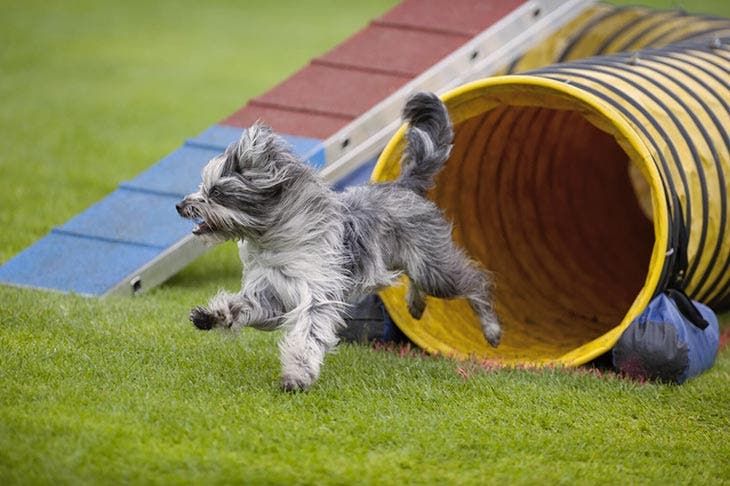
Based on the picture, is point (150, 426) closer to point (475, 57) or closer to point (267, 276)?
point (267, 276)

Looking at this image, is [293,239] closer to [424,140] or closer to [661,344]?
[424,140]

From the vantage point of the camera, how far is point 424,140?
5785 millimetres

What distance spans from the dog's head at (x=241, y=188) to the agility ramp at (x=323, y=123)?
1451 millimetres

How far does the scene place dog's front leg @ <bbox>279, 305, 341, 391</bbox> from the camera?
199 inches

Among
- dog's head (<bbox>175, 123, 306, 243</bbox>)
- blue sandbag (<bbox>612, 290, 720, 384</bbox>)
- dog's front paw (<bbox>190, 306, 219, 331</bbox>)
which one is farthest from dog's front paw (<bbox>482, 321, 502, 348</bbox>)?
dog's front paw (<bbox>190, 306, 219, 331</bbox>)

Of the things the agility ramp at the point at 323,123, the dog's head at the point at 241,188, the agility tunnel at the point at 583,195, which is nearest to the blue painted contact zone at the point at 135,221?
the agility ramp at the point at 323,123

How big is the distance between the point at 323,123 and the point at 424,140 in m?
1.84

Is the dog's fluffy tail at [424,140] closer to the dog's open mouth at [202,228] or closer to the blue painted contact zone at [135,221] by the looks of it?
the dog's open mouth at [202,228]

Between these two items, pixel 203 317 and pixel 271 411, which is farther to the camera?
pixel 203 317

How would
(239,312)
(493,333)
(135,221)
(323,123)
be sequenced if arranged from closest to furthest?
(239,312) → (493,333) → (135,221) → (323,123)

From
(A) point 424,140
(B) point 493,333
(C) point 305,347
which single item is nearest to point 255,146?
(C) point 305,347

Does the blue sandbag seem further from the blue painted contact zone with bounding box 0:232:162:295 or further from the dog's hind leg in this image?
the blue painted contact zone with bounding box 0:232:162:295

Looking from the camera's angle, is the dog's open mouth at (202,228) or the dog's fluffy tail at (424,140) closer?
the dog's open mouth at (202,228)

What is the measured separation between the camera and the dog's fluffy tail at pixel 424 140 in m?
5.80
